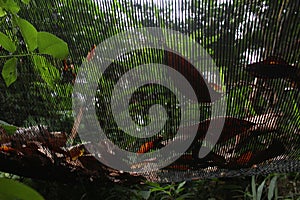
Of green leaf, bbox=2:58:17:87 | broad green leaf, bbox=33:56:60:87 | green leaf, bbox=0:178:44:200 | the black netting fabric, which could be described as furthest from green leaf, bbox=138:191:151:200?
green leaf, bbox=0:178:44:200

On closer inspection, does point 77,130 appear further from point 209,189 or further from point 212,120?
point 209,189

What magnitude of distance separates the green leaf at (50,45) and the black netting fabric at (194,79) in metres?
0.16

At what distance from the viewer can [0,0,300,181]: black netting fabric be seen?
21.2 inches

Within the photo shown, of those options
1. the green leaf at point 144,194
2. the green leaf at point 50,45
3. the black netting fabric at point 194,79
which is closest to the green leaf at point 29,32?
the green leaf at point 50,45

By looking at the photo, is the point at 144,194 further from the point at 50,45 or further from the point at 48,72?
the point at 50,45

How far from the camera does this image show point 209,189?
1365mm

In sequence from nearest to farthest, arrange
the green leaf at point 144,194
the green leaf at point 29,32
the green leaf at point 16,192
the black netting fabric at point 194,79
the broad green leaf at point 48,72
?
the green leaf at point 16,192 → the green leaf at point 29,32 → the black netting fabric at point 194,79 → the broad green leaf at point 48,72 → the green leaf at point 144,194

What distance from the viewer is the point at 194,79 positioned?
1.98 feet

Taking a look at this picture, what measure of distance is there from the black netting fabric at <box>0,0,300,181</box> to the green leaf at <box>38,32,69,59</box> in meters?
0.16

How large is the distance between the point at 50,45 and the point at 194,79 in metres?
0.27

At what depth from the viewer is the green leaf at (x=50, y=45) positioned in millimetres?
422

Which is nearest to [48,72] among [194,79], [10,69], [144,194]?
A: [10,69]

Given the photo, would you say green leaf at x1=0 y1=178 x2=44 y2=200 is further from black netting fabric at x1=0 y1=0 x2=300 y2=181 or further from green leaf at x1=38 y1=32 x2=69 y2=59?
black netting fabric at x1=0 y1=0 x2=300 y2=181

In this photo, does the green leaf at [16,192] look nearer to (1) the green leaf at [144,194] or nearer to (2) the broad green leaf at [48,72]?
(2) the broad green leaf at [48,72]
